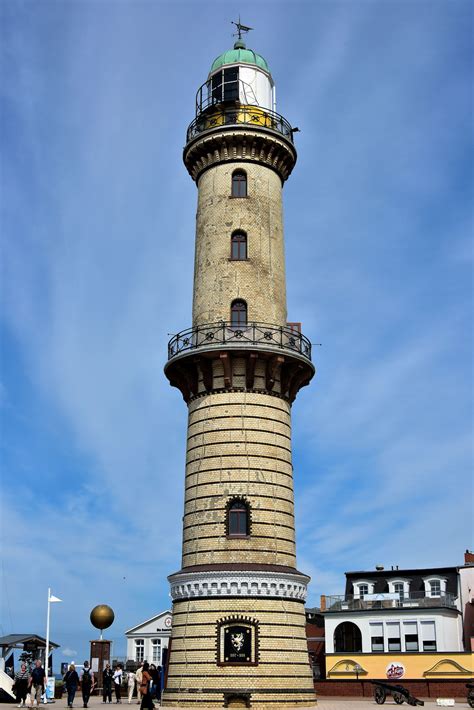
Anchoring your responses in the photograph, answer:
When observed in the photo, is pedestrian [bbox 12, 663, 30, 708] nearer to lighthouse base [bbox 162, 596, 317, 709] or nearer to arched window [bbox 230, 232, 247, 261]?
lighthouse base [bbox 162, 596, 317, 709]

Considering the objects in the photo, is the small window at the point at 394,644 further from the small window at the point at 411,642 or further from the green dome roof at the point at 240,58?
the green dome roof at the point at 240,58

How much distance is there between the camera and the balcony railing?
171 ft

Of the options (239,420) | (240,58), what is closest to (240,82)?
(240,58)

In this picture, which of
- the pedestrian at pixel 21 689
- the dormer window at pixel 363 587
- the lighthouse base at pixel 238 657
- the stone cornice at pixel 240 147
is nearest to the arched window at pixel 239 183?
the stone cornice at pixel 240 147

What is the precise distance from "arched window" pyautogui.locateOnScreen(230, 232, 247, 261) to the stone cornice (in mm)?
3690

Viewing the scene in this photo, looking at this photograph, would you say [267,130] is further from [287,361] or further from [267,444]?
[267,444]

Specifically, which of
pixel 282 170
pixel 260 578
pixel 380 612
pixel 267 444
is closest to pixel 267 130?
pixel 282 170

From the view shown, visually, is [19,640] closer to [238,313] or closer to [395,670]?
[238,313]

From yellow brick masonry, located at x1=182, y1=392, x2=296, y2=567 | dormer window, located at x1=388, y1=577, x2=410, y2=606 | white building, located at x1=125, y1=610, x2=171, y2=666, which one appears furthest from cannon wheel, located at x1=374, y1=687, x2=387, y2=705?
white building, located at x1=125, y1=610, x2=171, y2=666

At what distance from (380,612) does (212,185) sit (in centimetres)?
3014

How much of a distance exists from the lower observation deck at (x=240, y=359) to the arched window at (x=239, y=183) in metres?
6.37

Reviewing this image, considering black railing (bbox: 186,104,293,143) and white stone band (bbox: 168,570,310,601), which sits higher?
black railing (bbox: 186,104,293,143)

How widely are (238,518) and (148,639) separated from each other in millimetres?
40372

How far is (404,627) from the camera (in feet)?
169
